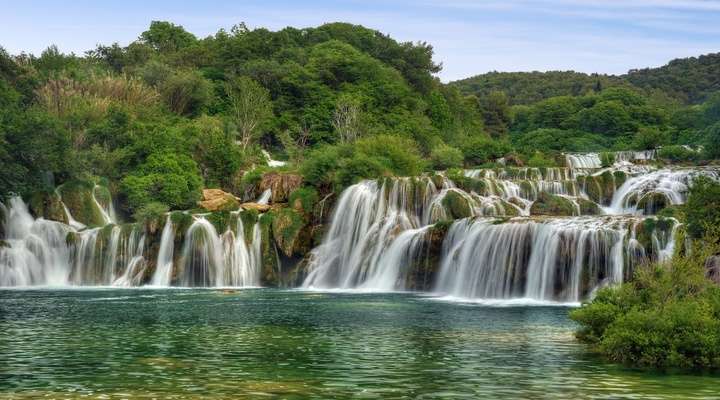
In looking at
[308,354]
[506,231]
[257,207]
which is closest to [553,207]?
[506,231]

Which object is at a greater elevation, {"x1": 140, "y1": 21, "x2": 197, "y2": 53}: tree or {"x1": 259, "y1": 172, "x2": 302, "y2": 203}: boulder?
{"x1": 140, "y1": 21, "x2": 197, "y2": 53}: tree

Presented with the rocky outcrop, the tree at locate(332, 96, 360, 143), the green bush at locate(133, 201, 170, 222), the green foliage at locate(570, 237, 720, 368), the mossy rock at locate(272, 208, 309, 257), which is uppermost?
the tree at locate(332, 96, 360, 143)

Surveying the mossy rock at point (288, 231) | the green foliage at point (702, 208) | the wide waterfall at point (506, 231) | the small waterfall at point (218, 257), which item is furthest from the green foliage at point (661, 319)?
the small waterfall at point (218, 257)

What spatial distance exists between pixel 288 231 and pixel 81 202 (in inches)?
643

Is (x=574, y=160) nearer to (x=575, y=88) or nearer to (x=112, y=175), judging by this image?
(x=112, y=175)

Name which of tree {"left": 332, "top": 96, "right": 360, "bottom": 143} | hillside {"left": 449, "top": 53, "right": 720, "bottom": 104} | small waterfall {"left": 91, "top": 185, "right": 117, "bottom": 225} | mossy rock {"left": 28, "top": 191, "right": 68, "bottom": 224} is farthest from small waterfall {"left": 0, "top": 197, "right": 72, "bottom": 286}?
hillside {"left": 449, "top": 53, "right": 720, "bottom": 104}

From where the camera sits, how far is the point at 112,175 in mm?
71312

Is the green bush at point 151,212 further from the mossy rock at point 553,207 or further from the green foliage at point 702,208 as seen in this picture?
the green foliage at point 702,208

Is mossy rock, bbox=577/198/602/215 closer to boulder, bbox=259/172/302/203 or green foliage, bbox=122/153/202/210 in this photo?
boulder, bbox=259/172/302/203

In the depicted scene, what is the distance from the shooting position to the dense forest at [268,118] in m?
67.0

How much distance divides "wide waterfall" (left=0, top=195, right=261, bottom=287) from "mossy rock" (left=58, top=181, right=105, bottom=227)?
12.3 feet

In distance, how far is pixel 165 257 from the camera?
59750 mm

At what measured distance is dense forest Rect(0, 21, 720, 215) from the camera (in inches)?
2638

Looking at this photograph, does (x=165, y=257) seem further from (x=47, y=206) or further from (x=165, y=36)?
(x=165, y=36)
